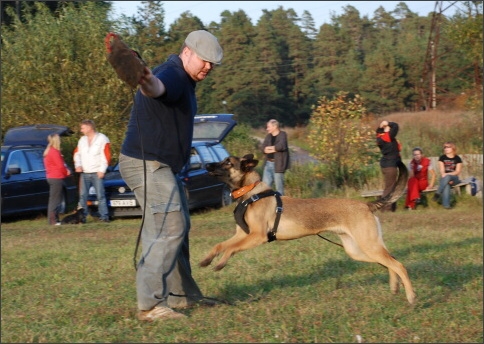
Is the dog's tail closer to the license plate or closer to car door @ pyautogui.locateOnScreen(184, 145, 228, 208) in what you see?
car door @ pyautogui.locateOnScreen(184, 145, 228, 208)

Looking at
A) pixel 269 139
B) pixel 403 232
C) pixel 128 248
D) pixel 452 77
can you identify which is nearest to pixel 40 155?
pixel 269 139

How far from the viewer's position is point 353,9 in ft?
152

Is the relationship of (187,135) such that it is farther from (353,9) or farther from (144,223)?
(353,9)

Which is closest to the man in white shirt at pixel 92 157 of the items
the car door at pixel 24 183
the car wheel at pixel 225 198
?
the car door at pixel 24 183

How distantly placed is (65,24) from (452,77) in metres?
26.4

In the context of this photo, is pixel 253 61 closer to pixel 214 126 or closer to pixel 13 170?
pixel 214 126

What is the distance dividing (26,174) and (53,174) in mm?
1188

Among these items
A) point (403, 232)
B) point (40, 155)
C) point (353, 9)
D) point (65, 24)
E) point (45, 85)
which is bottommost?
point (403, 232)

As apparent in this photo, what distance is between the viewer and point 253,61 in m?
41.4

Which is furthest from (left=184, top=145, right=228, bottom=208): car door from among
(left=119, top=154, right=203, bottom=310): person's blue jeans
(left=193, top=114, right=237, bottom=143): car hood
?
(left=119, top=154, right=203, bottom=310): person's blue jeans

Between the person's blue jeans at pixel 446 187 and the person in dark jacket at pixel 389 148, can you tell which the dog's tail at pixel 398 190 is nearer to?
the person in dark jacket at pixel 389 148

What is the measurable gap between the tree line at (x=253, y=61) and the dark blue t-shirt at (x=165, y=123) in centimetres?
1265

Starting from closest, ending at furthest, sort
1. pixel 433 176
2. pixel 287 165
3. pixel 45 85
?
1. pixel 287 165
2. pixel 433 176
3. pixel 45 85

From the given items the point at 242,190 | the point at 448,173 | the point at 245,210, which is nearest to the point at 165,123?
the point at 245,210
